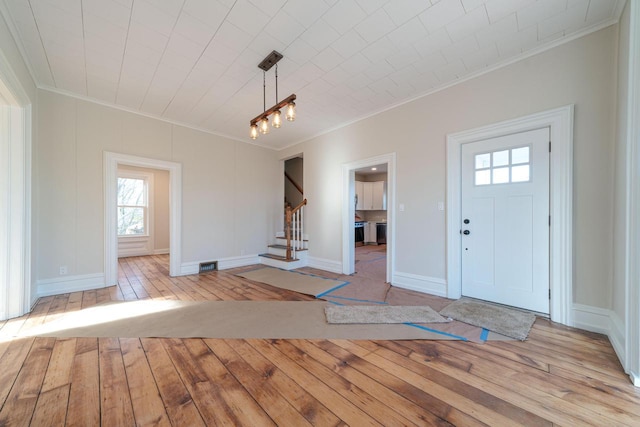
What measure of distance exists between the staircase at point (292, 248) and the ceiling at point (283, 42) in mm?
2538

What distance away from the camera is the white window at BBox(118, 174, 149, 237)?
6637 millimetres

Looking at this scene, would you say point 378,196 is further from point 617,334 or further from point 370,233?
point 617,334

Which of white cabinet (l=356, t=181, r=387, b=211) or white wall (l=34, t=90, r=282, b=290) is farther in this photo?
white cabinet (l=356, t=181, r=387, b=211)

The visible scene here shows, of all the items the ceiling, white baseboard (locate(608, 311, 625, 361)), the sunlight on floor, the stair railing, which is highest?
the ceiling

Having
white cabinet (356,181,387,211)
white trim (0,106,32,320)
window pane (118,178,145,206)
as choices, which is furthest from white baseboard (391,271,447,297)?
window pane (118,178,145,206)

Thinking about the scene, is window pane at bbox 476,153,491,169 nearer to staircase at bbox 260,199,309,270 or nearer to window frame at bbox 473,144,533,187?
window frame at bbox 473,144,533,187

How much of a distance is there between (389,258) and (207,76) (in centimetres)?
367

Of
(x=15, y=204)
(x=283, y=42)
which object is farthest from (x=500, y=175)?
(x=15, y=204)

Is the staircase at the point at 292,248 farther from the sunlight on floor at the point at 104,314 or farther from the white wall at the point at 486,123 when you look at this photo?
the sunlight on floor at the point at 104,314

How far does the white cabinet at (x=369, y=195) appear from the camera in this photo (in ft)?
28.8

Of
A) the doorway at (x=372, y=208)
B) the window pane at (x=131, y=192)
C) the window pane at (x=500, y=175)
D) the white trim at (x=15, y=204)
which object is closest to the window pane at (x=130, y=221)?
the window pane at (x=131, y=192)

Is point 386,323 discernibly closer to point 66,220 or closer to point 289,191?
point 66,220

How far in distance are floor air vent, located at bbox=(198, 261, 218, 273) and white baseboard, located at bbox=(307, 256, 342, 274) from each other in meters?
1.96

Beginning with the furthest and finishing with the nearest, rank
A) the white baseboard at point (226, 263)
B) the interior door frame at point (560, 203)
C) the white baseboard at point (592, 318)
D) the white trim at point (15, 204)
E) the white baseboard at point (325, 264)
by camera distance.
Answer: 1. the white baseboard at point (325, 264)
2. the white baseboard at point (226, 263)
3. the white trim at point (15, 204)
4. the interior door frame at point (560, 203)
5. the white baseboard at point (592, 318)
